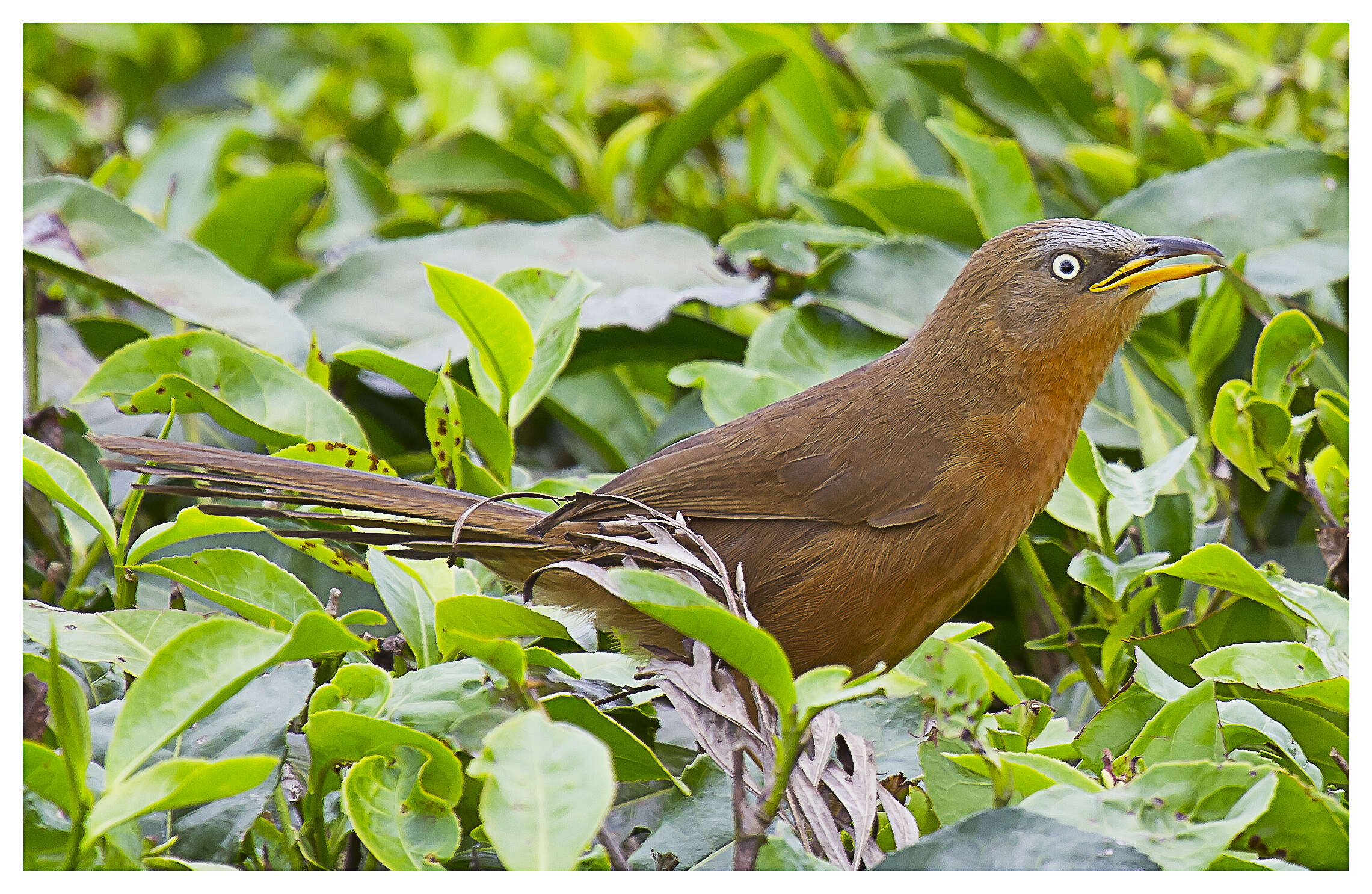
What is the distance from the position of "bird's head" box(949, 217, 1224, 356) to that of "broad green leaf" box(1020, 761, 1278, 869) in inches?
38.5

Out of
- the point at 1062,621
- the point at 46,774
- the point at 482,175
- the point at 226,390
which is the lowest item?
the point at 1062,621

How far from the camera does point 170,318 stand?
3.08 meters

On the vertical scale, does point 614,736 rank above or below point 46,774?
below

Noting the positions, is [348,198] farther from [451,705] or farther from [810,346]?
[451,705]

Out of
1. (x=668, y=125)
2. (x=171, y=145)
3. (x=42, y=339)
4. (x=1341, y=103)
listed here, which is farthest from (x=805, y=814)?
(x=171, y=145)

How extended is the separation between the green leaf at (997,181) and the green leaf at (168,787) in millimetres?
2146

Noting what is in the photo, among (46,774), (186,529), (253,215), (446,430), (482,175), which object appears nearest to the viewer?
(46,774)

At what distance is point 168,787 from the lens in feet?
4.59

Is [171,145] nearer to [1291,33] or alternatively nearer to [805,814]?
[805,814]

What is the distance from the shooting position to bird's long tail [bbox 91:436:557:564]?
195cm

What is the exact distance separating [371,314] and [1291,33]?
347cm

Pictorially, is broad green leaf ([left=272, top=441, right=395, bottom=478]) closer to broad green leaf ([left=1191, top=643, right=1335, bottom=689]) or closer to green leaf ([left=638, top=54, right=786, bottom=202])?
broad green leaf ([left=1191, top=643, right=1335, bottom=689])

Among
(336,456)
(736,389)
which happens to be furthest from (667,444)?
(336,456)

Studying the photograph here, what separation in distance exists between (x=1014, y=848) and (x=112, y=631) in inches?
51.9
